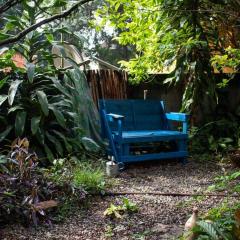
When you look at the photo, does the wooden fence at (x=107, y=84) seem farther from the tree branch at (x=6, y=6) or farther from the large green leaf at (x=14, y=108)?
the tree branch at (x=6, y=6)

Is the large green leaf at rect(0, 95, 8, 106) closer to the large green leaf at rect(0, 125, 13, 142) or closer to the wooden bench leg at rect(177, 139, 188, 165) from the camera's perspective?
the large green leaf at rect(0, 125, 13, 142)

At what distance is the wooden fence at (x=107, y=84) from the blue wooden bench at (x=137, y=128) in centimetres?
89

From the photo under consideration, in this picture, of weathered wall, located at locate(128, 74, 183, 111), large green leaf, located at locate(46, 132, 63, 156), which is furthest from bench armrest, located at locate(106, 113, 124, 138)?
weathered wall, located at locate(128, 74, 183, 111)

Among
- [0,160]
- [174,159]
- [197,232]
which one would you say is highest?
[0,160]

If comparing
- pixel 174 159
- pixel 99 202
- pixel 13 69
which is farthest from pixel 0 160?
pixel 174 159

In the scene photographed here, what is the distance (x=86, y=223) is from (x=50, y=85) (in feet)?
8.34

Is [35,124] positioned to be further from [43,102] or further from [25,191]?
[25,191]

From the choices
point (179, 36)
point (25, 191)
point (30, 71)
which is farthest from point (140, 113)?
point (25, 191)

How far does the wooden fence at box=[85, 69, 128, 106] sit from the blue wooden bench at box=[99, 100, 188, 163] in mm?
895

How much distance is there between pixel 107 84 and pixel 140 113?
3.39 feet

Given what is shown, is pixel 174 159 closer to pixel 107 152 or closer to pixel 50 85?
pixel 107 152

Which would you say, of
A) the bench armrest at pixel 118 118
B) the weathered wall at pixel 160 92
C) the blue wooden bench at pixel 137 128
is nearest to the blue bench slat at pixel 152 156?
the blue wooden bench at pixel 137 128

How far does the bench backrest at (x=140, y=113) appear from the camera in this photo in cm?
535

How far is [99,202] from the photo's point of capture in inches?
132
